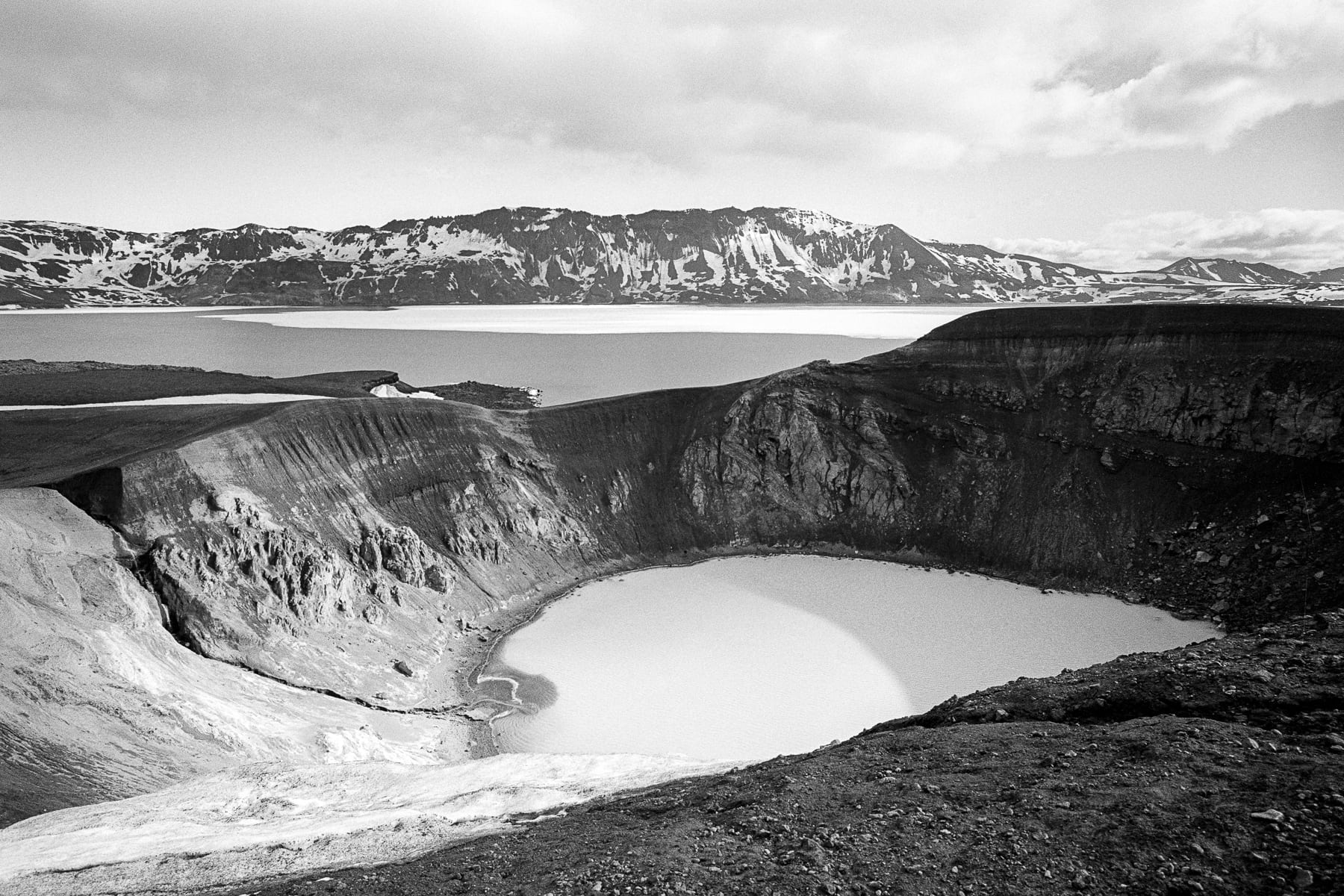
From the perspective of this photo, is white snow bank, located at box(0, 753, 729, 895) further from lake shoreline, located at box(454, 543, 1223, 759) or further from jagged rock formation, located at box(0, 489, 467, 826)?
lake shoreline, located at box(454, 543, 1223, 759)

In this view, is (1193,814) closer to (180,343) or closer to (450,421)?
(450,421)

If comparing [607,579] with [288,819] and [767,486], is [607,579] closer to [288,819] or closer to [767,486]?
[767,486]

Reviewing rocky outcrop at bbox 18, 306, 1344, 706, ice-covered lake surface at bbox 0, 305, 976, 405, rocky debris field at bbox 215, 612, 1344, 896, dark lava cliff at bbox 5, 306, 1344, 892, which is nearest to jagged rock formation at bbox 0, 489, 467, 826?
dark lava cliff at bbox 5, 306, 1344, 892

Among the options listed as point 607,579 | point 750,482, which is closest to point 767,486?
point 750,482

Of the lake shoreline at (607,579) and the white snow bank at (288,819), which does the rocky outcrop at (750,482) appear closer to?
the lake shoreline at (607,579)

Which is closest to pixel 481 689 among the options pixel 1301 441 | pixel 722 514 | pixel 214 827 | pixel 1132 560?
pixel 214 827

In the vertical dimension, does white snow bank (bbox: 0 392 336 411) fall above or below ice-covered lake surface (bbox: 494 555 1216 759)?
above
